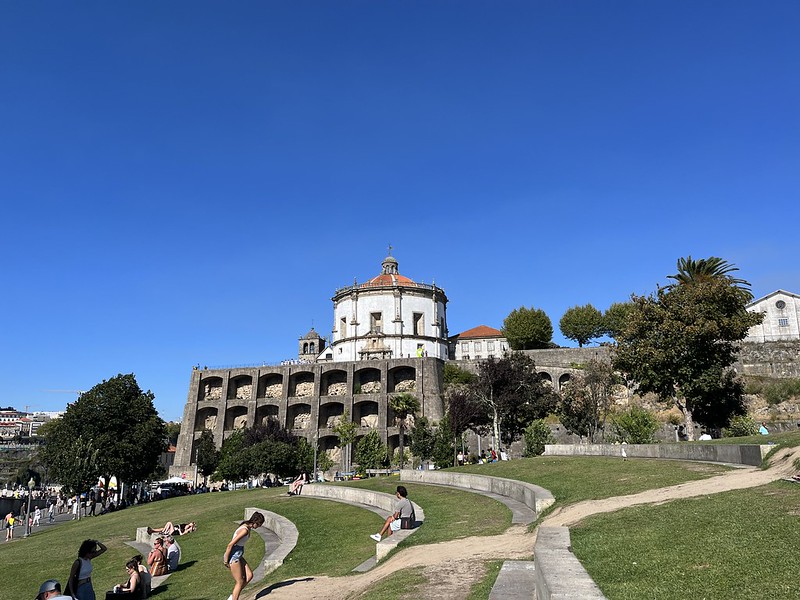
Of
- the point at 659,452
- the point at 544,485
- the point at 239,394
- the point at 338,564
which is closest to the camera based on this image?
the point at 338,564

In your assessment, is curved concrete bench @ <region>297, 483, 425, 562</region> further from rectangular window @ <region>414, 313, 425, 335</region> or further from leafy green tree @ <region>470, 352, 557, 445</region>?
rectangular window @ <region>414, 313, 425, 335</region>

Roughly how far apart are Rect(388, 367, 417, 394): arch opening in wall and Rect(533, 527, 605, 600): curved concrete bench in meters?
59.4

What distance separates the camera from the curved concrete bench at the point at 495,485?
47.7 feet

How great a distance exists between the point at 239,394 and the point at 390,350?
64.4 ft

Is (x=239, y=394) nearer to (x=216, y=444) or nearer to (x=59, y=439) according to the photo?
(x=216, y=444)

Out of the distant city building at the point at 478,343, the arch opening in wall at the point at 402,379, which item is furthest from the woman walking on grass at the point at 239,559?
the distant city building at the point at 478,343

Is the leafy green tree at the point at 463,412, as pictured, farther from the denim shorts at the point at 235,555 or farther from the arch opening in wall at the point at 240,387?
the arch opening in wall at the point at 240,387

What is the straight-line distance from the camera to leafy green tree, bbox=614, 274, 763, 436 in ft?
113

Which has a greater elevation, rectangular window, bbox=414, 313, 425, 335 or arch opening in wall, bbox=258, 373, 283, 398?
rectangular window, bbox=414, 313, 425, 335

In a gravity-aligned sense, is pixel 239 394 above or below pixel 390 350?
below

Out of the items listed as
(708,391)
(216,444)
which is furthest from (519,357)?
(216,444)

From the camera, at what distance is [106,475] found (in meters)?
42.9

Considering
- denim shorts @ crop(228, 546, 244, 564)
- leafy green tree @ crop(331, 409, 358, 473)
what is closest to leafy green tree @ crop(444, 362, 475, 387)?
leafy green tree @ crop(331, 409, 358, 473)

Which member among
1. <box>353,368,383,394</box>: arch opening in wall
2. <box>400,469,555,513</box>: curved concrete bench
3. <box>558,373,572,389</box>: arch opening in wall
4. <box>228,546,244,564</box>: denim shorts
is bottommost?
<box>228,546,244,564</box>: denim shorts
